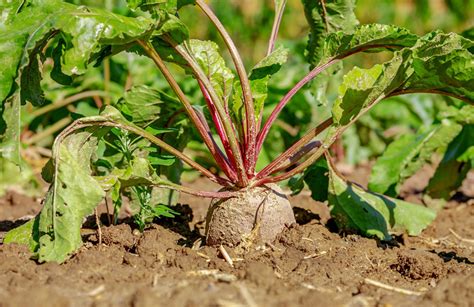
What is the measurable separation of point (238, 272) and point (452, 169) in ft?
7.37

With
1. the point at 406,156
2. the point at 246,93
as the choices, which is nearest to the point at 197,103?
the point at 406,156

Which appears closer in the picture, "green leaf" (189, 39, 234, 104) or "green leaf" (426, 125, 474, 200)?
"green leaf" (189, 39, 234, 104)

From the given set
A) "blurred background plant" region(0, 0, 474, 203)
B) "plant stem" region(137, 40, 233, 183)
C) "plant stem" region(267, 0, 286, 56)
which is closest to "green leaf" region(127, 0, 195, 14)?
"plant stem" region(137, 40, 233, 183)

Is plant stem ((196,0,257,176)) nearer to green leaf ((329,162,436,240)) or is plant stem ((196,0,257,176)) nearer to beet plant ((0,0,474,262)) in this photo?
beet plant ((0,0,474,262))

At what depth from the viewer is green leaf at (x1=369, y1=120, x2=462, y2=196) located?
4.18 m

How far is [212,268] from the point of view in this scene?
9.37ft

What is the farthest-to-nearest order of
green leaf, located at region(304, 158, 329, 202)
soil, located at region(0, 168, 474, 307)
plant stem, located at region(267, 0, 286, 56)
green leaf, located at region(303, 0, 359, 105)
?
green leaf, located at region(304, 158, 329, 202)
green leaf, located at region(303, 0, 359, 105)
plant stem, located at region(267, 0, 286, 56)
soil, located at region(0, 168, 474, 307)

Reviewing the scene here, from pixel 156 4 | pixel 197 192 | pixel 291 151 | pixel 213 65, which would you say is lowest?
pixel 197 192

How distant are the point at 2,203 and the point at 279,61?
8.19 ft

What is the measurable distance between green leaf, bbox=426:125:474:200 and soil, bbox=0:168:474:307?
0.84 metres

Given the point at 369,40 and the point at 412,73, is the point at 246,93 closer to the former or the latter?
the point at 369,40

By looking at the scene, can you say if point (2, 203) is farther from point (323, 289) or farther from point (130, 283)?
point (323, 289)

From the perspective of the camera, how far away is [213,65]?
3254 mm

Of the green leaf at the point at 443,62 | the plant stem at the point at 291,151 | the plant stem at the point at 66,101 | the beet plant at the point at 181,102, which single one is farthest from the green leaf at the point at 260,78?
the plant stem at the point at 66,101
